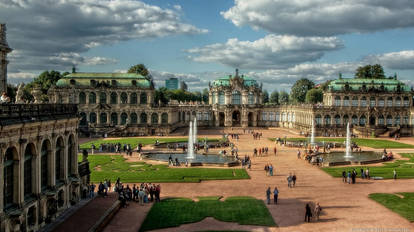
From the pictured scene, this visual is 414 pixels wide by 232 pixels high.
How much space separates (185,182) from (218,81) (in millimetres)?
90144

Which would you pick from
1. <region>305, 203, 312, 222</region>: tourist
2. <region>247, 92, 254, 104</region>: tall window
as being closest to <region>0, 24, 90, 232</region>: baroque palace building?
<region>305, 203, 312, 222</region>: tourist

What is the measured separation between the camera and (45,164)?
28656 millimetres

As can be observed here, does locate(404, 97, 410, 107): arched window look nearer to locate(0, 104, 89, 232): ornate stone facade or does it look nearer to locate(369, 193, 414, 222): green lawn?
locate(369, 193, 414, 222): green lawn

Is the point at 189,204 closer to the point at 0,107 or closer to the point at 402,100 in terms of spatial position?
the point at 0,107

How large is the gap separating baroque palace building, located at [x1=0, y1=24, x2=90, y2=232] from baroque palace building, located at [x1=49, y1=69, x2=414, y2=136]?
59.4m

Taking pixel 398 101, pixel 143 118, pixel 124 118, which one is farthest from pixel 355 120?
pixel 124 118

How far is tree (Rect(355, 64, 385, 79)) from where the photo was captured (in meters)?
133

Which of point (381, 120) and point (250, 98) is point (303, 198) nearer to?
point (381, 120)

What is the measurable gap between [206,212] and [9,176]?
14711 millimetres

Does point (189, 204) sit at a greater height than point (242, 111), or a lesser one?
lesser

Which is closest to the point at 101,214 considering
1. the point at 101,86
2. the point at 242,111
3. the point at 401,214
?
the point at 401,214

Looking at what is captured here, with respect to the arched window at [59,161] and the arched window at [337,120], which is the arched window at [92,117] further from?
the arched window at [59,161]

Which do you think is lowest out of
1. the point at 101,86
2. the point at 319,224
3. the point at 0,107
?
the point at 319,224

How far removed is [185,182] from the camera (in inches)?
1661
